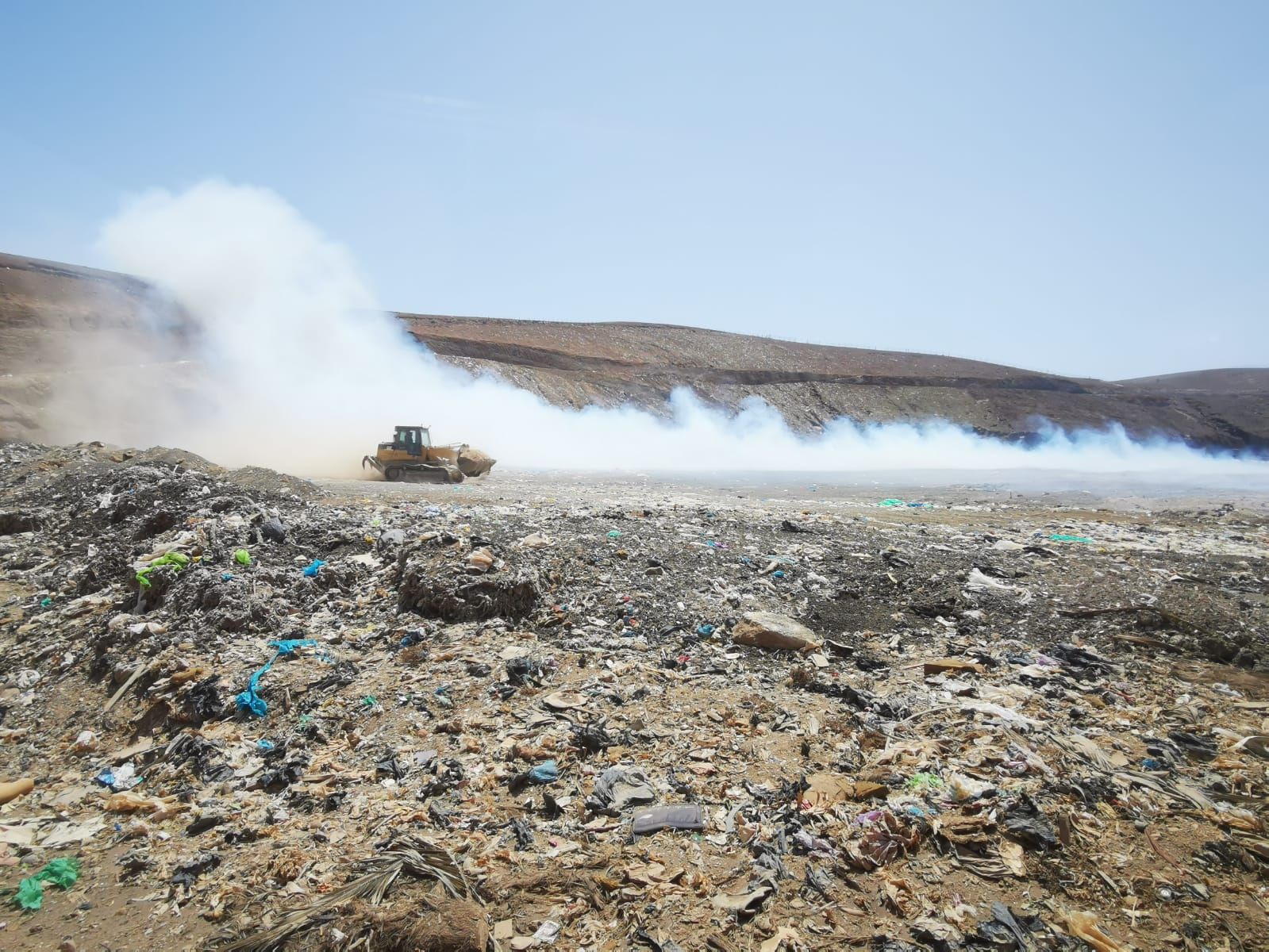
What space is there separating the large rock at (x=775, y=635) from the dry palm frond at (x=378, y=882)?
2786mm

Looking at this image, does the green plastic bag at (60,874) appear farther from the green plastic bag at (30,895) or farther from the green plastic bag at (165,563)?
the green plastic bag at (165,563)

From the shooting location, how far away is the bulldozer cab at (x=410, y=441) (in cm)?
1523

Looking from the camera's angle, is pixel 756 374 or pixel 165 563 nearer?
pixel 165 563

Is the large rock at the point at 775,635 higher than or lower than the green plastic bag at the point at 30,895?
higher

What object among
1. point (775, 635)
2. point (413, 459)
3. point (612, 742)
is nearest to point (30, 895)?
point (612, 742)

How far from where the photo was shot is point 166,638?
4742 millimetres

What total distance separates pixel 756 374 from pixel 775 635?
37939 millimetres

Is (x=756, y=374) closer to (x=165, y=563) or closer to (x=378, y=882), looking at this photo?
(x=165, y=563)

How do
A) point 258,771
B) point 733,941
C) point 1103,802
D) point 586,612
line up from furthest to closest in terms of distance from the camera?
1. point 586,612
2. point 258,771
3. point 1103,802
4. point 733,941

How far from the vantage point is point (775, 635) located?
16.0 ft

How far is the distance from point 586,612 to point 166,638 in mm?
3165

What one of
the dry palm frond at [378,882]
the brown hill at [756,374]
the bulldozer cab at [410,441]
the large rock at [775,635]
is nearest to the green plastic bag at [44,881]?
the dry palm frond at [378,882]

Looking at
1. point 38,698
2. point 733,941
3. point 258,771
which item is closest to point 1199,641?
point 733,941

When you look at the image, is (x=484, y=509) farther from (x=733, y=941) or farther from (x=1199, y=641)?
(x=1199, y=641)
